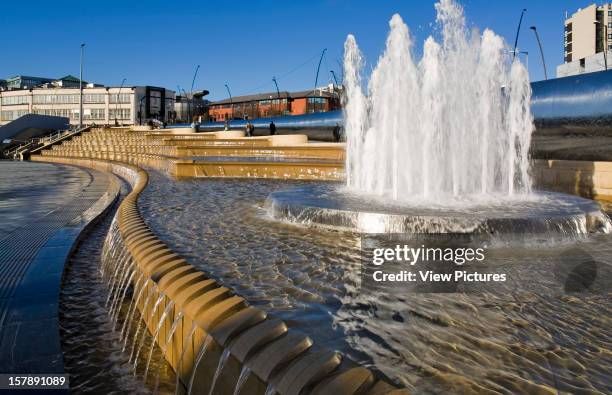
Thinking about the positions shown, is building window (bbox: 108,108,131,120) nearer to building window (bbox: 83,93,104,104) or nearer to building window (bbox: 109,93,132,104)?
building window (bbox: 109,93,132,104)

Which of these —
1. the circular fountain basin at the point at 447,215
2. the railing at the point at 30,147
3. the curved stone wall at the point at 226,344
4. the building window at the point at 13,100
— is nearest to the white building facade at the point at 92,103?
the building window at the point at 13,100

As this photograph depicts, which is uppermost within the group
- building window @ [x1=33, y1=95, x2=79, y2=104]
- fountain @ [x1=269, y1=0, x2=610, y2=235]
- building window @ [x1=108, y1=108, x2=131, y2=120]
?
building window @ [x1=33, y1=95, x2=79, y2=104]

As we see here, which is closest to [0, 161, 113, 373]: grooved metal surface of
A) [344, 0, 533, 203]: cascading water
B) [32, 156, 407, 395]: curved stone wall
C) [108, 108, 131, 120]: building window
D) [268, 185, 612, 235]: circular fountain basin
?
[32, 156, 407, 395]: curved stone wall

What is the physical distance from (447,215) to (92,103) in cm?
10299

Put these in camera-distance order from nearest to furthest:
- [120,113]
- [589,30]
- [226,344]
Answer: [226,344] → [589,30] → [120,113]

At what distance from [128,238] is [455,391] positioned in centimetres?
339

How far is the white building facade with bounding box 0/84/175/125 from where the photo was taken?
93.5m

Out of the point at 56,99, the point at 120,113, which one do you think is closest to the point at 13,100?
the point at 56,99

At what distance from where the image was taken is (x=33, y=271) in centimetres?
420

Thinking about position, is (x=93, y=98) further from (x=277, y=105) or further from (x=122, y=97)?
(x=277, y=105)

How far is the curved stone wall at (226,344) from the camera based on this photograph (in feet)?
5.73

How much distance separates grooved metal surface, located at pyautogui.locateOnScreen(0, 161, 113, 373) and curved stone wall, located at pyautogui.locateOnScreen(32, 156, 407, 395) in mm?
593

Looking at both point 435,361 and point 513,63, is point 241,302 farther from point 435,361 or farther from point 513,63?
point 513,63

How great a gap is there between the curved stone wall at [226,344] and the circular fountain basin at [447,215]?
9.08 feet
